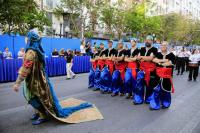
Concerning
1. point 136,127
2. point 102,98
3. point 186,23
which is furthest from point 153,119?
point 186,23

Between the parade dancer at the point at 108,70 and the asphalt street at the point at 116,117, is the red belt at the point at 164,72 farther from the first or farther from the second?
the parade dancer at the point at 108,70

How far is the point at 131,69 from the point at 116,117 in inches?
97.7

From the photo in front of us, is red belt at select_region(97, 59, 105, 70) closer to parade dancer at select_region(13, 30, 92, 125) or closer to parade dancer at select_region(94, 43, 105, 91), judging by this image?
parade dancer at select_region(94, 43, 105, 91)

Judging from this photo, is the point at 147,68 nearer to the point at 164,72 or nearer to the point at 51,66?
the point at 164,72

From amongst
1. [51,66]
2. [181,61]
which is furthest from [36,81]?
[181,61]

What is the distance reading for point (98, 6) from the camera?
107ft

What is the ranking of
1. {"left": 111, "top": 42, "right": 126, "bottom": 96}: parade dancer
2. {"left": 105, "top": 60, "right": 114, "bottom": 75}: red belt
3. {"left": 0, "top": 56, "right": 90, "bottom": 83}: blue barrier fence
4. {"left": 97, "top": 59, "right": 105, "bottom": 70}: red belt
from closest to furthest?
{"left": 111, "top": 42, "right": 126, "bottom": 96}: parade dancer → {"left": 105, "top": 60, "right": 114, "bottom": 75}: red belt → {"left": 97, "top": 59, "right": 105, "bottom": 70}: red belt → {"left": 0, "top": 56, "right": 90, "bottom": 83}: blue barrier fence

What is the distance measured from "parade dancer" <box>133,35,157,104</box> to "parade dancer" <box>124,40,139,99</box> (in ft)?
1.08

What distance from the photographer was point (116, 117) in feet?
24.0

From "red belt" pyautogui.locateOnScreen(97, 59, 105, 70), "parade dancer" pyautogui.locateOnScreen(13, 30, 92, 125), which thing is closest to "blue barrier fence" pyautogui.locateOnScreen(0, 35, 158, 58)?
"red belt" pyautogui.locateOnScreen(97, 59, 105, 70)

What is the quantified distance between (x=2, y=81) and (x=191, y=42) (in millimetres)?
60120

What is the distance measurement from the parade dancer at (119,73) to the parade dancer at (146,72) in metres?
1.05

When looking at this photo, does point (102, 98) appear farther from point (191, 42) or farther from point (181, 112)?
point (191, 42)

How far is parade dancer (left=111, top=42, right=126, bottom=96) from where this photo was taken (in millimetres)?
A: 9973
